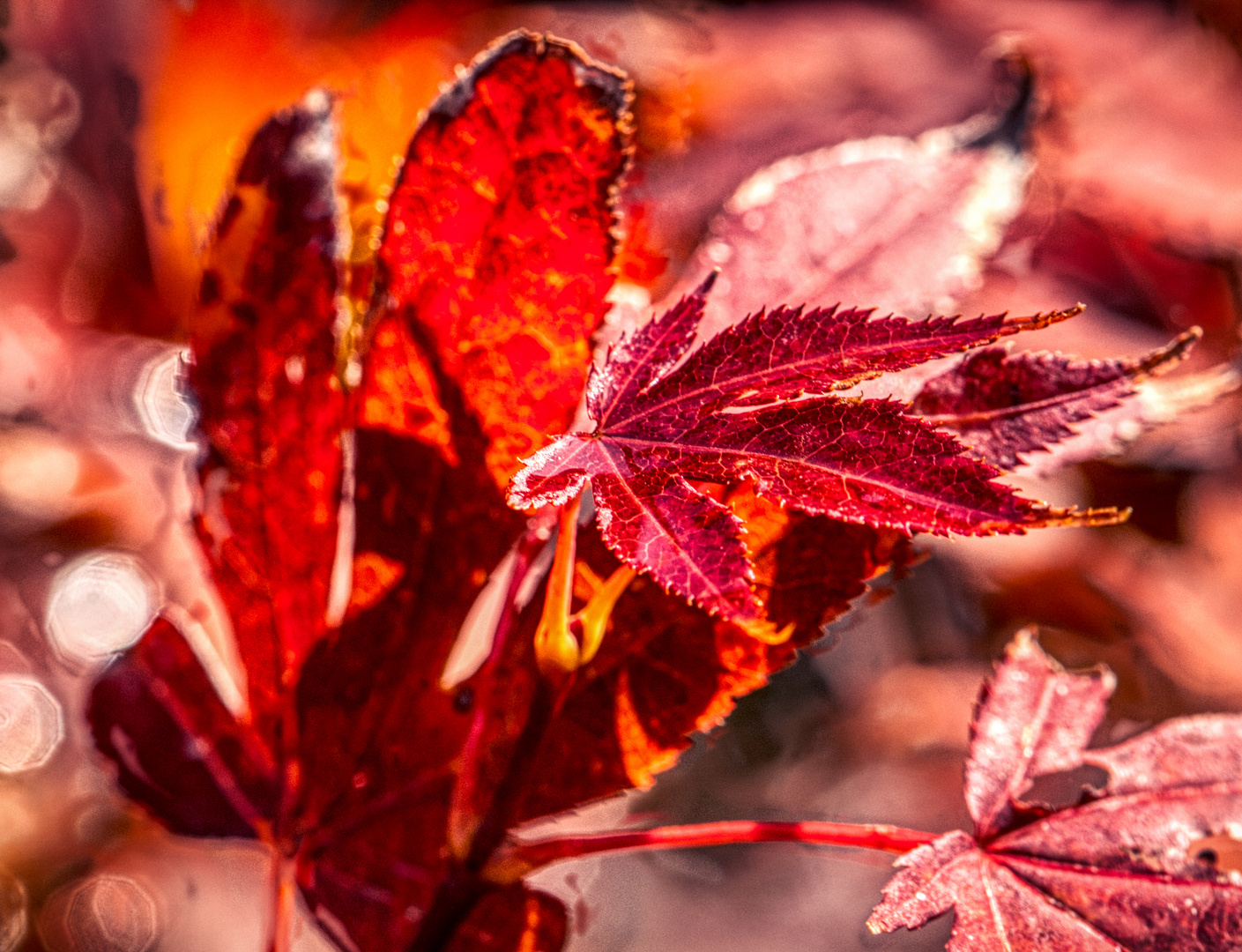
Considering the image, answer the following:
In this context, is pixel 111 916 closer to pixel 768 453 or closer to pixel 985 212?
pixel 768 453

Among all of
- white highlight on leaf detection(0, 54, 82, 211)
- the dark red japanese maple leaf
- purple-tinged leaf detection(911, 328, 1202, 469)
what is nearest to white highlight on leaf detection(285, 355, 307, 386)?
the dark red japanese maple leaf

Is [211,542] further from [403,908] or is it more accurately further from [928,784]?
[928,784]

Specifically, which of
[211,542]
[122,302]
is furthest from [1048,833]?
[122,302]

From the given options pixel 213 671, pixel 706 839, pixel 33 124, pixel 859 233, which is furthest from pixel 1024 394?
pixel 33 124

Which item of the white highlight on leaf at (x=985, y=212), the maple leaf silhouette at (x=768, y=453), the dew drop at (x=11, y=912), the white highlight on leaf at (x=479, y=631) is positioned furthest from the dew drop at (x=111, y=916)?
the white highlight on leaf at (x=985, y=212)

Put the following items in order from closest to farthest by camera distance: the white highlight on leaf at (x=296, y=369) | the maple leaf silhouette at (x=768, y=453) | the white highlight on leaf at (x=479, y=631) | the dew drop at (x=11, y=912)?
the maple leaf silhouette at (x=768, y=453)
the white highlight on leaf at (x=296, y=369)
the dew drop at (x=11, y=912)
the white highlight on leaf at (x=479, y=631)

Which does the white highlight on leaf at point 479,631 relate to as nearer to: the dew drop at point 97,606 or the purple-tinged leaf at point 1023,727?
the dew drop at point 97,606
